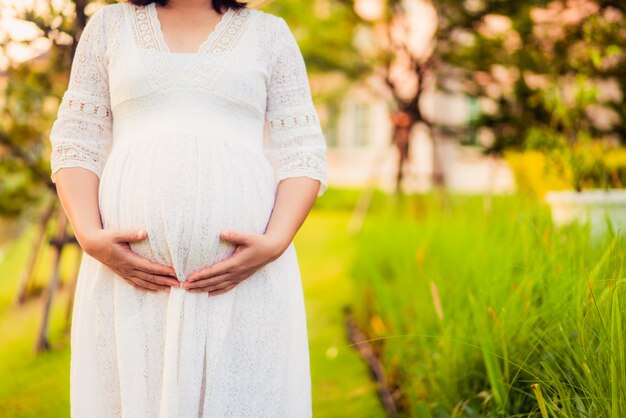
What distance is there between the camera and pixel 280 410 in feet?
4.98

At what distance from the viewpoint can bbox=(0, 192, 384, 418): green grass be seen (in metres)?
3.25

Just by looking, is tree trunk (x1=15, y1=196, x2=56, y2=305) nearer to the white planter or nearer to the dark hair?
the dark hair

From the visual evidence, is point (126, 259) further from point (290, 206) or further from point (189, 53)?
point (189, 53)

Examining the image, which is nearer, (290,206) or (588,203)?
(290,206)

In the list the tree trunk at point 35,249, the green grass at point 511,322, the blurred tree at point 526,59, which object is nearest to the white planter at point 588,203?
the green grass at point 511,322

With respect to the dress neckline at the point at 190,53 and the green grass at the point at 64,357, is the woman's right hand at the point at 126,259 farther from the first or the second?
the green grass at the point at 64,357

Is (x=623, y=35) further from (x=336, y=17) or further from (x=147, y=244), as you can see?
(x=147, y=244)

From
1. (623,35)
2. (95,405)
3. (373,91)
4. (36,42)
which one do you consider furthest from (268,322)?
(373,91)

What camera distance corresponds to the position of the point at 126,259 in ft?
4.60

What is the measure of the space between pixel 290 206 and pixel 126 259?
15.1 inches

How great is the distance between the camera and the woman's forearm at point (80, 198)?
1.45 metres

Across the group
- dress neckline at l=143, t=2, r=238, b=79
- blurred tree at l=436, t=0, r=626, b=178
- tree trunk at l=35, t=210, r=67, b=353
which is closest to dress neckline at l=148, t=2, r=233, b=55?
dress neckline at l=143, t=2, r=238, b=79

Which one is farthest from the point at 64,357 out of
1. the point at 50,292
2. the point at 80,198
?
the point at 80,198

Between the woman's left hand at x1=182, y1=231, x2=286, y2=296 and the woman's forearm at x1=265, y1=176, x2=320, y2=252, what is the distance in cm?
3
